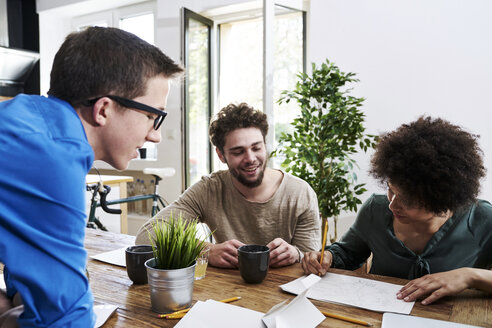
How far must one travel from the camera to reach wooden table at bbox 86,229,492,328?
835 mm

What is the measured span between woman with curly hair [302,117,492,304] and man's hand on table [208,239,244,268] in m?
0.22

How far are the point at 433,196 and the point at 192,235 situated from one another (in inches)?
29.8

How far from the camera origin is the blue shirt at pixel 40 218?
57cm

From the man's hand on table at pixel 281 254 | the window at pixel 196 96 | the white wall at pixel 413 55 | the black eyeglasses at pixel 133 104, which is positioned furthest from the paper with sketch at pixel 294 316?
the window at pixel 196 96

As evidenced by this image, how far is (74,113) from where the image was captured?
69 centimetres

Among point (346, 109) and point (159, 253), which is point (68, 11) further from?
point (159, 253)

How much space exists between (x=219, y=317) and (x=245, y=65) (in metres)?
4.25

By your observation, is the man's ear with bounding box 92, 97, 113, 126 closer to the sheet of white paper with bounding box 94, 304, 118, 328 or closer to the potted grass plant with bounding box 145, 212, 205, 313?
the potted grass plant with bounding box 145, 212, 205, 313

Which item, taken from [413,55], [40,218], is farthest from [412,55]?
[40,218]

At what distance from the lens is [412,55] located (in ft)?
10.00

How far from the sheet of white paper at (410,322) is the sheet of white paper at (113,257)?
2.57 ft

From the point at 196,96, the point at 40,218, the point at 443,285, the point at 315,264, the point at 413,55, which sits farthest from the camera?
the point at 196,96

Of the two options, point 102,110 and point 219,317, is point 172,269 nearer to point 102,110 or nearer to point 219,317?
point 219,317

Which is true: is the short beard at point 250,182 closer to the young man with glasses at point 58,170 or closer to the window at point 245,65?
the young man with glasses at point 58,170
